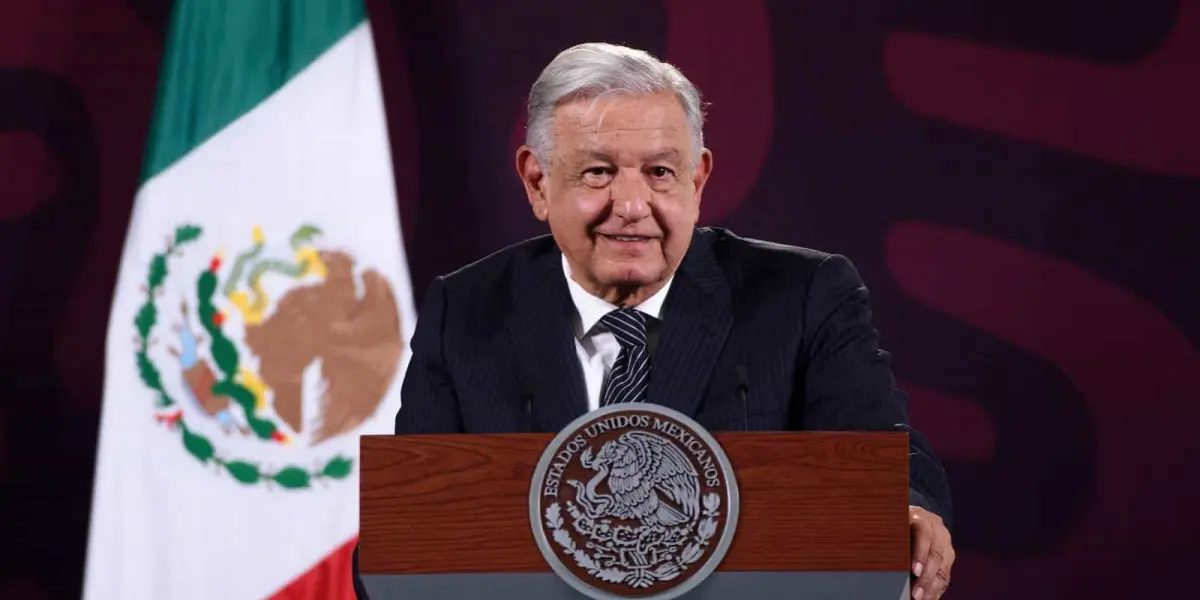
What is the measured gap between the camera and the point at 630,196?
163 centimetres

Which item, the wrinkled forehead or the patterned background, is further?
the patterned background

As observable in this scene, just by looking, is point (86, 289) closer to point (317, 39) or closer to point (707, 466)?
point (317, 39)

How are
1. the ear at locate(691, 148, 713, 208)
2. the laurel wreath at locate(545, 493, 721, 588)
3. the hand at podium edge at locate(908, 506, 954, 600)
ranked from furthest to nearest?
the ear at locate(691, 148, 713, 208), the hand at podium edge at locate(908, 506, 954, 600), the laurel wreath at locate(545, 493, 721, 588)

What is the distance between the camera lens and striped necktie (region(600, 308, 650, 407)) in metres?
1.61

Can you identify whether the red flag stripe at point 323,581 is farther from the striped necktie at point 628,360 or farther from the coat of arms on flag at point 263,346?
the striped necktie at point 628,360

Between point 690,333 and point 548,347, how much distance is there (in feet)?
0.57

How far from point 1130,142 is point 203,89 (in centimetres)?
210

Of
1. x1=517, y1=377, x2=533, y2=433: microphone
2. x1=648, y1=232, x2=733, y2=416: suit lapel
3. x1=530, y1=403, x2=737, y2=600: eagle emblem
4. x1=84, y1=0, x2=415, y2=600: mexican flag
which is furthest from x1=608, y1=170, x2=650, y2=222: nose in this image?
x1=84, y1=0, x2=415, y2=600: mexican flag

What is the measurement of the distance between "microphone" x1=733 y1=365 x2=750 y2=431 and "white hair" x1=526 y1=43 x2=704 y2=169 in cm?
27

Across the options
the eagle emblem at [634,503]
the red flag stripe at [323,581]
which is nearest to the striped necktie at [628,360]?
the eagle emblem at [634,503]

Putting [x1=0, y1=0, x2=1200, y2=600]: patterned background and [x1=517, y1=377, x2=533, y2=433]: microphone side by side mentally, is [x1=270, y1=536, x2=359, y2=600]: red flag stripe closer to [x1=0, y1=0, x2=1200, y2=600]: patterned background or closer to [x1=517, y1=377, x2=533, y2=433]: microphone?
[x1=0, y1=0, x2=1200, y2=600]: patterned background

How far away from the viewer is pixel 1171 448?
120 inches

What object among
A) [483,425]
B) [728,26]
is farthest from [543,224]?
[483,425]

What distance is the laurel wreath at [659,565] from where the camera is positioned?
1.21 metres
